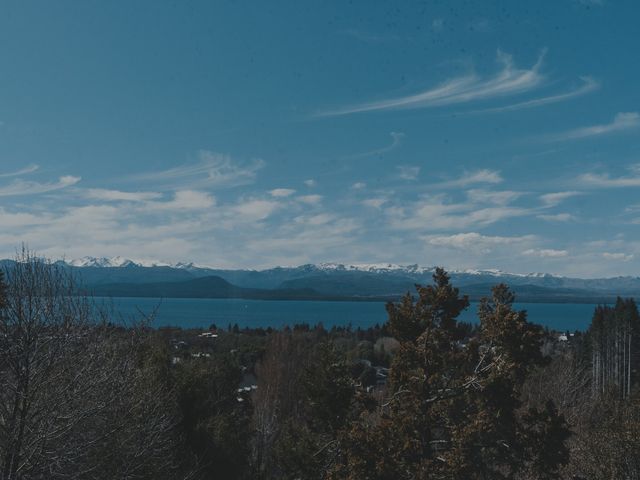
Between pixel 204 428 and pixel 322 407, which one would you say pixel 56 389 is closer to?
pixel 322 407

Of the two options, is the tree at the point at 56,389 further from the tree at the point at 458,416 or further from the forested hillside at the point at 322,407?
the tree at the point at 458,416

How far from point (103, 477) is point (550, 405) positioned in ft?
40.7

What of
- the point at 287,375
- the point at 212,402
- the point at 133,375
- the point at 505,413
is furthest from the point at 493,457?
A: the point at 287,375

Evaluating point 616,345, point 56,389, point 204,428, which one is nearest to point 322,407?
point 204,428

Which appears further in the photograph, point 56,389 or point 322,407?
point 322,407

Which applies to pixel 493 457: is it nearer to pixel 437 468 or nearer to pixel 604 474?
pixel 437 468

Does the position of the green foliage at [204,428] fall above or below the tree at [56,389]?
below

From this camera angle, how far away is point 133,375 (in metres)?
17.3

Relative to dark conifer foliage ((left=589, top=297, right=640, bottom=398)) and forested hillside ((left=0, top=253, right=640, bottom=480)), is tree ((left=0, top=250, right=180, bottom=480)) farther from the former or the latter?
dark conifer foliage ((left=589, top=297, right=640, bottom=398))

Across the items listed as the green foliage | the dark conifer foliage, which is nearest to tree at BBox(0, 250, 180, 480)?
the green foliage

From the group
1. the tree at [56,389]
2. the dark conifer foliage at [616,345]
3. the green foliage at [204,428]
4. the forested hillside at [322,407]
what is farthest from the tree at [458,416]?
the dark conifer foliage at [616,345]

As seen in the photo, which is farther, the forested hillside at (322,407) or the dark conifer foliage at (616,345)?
the dark conifer foliage at (616,345)

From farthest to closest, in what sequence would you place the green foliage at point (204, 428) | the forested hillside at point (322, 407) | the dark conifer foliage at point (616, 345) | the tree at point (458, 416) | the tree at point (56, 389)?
the dark conifer foliage at point (616, 345), the green foliage at point (204, 428), the tree at point (458, 416), the forested hillside at point (322, 407), the tree at point (56, 389)

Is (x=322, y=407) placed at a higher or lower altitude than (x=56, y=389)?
lower
